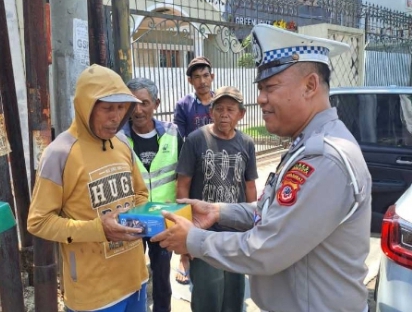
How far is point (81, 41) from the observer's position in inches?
102

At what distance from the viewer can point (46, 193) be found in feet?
6.26

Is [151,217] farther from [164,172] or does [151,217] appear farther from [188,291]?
[188,291]

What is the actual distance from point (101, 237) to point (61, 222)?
20 cm

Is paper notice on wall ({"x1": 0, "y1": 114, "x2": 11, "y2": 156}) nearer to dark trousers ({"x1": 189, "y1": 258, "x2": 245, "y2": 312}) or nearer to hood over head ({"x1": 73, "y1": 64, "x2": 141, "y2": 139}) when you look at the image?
hood over head ({"x1": 73, "y1": 64, "x2": 141, "y2": 139})

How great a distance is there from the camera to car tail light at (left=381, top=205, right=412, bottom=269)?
204 cm

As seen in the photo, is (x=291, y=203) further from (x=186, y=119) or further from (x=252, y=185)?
(x=186, y=119)

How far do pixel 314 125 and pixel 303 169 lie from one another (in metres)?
0.22

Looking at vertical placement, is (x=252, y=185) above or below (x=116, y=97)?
below

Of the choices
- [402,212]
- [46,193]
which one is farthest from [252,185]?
[46,193]

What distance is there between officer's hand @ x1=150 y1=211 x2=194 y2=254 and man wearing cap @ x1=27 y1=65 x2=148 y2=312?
0.20 metres

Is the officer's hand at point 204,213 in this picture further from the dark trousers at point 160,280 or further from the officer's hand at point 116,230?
the dark trousers at point 160,280

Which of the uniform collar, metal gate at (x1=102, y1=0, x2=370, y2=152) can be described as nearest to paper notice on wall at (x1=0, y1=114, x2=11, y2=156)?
the uniform collar

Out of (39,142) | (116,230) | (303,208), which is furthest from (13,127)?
(303,208)

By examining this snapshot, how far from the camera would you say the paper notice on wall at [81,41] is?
8.42 feet
